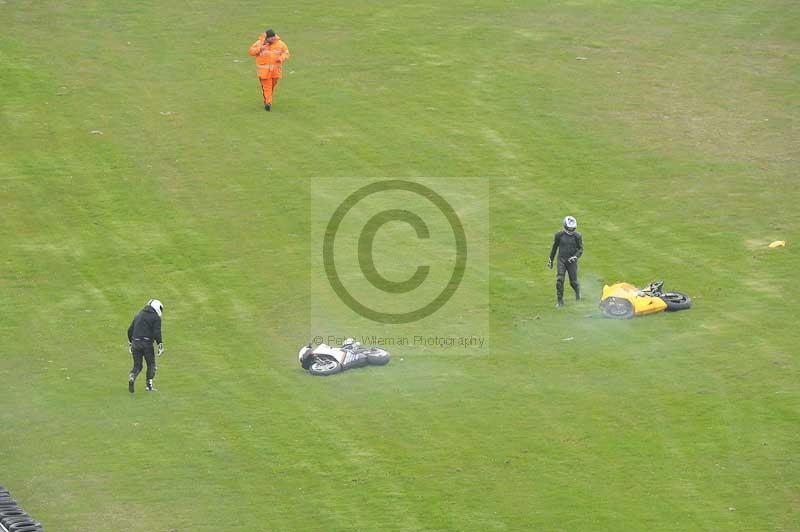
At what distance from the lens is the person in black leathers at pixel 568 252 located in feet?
104

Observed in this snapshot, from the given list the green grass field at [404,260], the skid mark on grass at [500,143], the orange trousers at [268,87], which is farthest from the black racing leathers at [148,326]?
the orange trousers at [268,87]

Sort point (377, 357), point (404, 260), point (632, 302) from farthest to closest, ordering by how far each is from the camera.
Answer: point (404, 260) < point (632, 302) < point (377, 357)

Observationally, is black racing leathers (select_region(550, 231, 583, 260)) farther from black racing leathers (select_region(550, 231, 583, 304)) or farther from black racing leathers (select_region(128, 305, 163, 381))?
black racing leathers (select_region(128, 305, 163, 381))

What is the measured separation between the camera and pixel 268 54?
141 feet

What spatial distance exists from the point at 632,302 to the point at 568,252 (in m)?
1.99

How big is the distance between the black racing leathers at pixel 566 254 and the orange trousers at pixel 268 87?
15630 millimetres

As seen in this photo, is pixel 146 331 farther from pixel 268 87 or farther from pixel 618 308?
pixel 268 87

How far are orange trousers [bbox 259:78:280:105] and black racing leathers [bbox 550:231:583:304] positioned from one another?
51.3ft

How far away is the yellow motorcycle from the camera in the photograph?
31.3 metres

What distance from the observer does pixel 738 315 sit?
104 feet

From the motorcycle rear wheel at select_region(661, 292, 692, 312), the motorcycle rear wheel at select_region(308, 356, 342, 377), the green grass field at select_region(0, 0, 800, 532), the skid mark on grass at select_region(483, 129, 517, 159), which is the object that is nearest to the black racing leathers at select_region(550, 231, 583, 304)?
the green grass field at select_region(0, 0, 800, 532)

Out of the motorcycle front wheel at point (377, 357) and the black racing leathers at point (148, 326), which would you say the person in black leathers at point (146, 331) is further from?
the motorcycle front wheel at point (377, 357)

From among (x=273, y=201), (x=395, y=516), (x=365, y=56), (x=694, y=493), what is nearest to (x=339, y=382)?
(x=395, y=516)

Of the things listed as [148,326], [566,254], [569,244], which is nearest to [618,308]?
[566,254]
